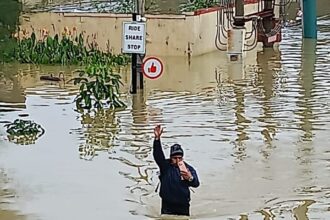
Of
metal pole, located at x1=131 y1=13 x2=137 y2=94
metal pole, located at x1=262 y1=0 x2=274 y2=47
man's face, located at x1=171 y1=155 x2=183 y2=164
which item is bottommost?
man's face, located at x1=171 y1=155 x2=183 y2=164

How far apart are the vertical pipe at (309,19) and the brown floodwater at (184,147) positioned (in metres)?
9.19

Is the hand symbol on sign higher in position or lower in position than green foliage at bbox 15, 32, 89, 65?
lower

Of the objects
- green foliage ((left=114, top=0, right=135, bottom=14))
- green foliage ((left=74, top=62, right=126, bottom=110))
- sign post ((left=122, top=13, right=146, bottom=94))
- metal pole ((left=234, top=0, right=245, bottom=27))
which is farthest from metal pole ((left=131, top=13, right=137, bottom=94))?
green foliage ((left=114, top=0, right=135, bottom=14))

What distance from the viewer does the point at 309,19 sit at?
107 feet

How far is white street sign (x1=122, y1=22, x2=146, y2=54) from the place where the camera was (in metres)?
19.2

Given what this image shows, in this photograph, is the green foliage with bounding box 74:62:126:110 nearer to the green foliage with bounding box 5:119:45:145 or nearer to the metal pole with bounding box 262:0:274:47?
the green foliage with bounding box 5:119:45:145

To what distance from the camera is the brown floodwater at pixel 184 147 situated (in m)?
10.8

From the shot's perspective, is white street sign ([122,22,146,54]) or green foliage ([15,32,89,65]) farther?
green foliage ([15,32,89,65])

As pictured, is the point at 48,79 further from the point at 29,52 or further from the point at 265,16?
the point at 265,16

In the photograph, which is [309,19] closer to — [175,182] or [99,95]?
[99,95]

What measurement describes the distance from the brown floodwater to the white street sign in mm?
1070

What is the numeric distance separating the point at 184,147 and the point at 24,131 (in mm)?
2878

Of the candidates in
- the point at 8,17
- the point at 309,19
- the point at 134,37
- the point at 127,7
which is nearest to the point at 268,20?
the point at 309,19

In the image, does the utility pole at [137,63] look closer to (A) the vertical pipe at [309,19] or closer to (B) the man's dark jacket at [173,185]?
(B) the man's dark jacket at [173,185]
